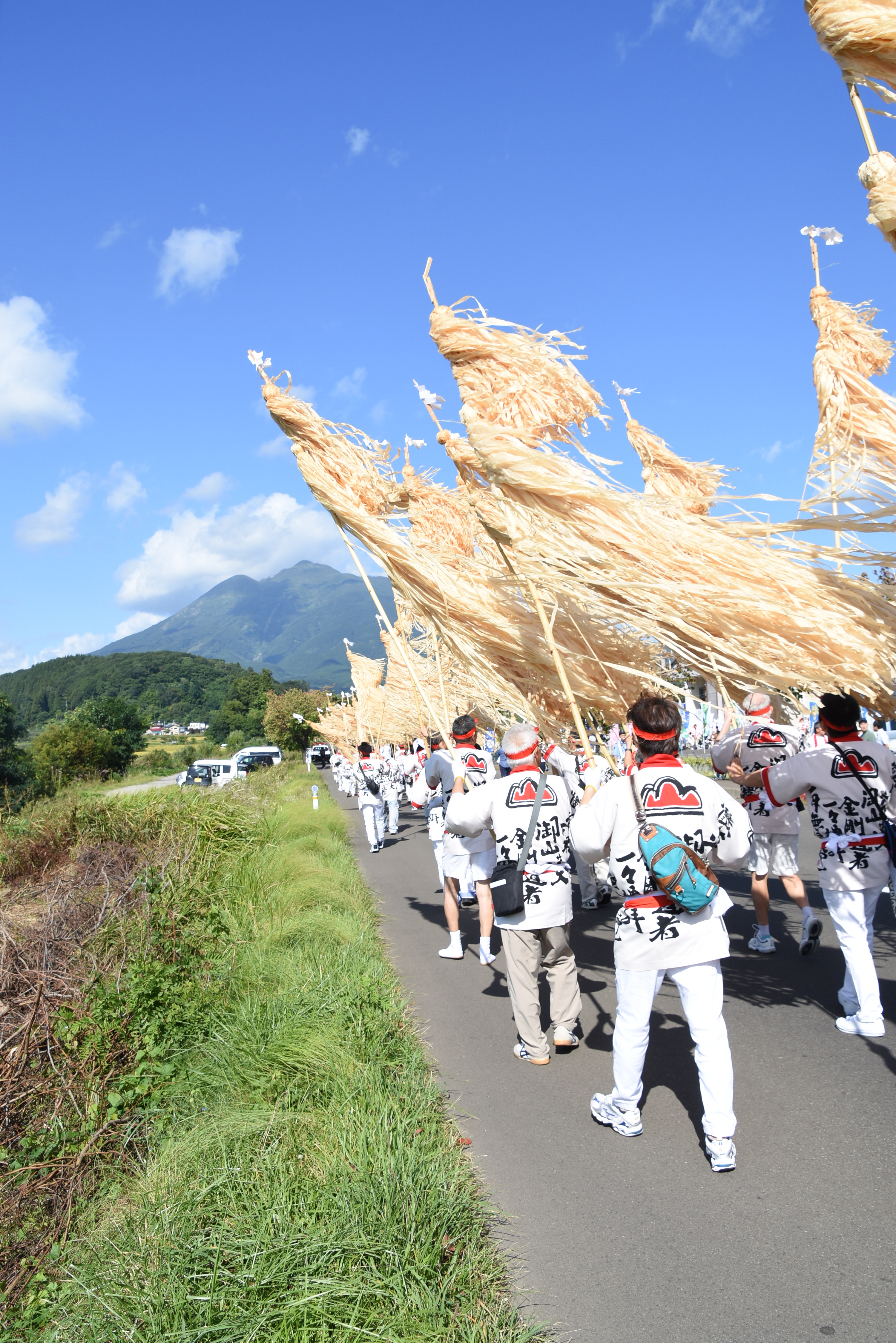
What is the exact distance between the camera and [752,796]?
19.5 ft

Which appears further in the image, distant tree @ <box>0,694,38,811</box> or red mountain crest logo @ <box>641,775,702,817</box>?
distant tree @ <box>0,694,38,811</box>

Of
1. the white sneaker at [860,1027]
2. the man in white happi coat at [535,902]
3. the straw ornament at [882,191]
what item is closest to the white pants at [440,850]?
the man in white happi coat at [535,902]

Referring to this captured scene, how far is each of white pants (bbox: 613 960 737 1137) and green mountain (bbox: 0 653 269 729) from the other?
14350cm

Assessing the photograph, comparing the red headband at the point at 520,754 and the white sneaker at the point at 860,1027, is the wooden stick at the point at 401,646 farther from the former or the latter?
the white sneaker at the point at 860,1027

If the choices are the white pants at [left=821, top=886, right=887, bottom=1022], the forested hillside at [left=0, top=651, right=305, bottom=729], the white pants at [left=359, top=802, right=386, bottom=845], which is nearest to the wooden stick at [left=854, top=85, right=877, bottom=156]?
the white pants at [left=821, top=886, right=887, bottom=1022]

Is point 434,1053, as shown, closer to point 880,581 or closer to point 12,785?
point 880,581

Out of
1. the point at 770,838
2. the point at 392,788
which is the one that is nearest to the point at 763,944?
the point at 770,838

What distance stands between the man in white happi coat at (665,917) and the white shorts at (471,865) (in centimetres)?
259

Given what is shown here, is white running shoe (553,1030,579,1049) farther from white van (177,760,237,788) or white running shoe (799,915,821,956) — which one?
white van (177,760,237,788)

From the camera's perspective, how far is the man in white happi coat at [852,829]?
410 centimetres

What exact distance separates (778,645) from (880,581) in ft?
1.59

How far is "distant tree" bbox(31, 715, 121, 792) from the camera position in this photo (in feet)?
110

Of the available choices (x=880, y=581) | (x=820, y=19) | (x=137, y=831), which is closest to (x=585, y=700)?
(x=880, y=581)

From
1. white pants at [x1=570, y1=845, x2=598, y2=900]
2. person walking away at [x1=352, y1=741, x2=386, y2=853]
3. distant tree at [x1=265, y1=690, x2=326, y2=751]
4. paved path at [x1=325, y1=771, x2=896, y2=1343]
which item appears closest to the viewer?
paved path at [x1=325, y1=771, x2=896, y2=1343]
